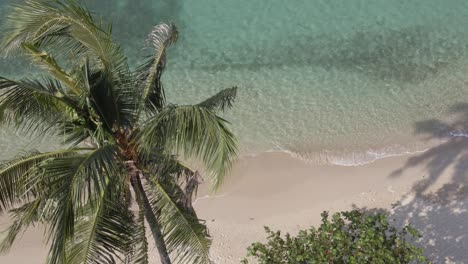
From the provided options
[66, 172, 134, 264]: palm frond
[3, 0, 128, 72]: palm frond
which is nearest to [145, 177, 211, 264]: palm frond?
[66, 172, 134, 264]: palm frond

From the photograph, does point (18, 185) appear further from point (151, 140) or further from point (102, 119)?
point (151, 140)

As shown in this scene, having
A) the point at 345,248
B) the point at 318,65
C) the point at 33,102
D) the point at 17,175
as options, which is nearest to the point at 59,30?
the point at 33,102

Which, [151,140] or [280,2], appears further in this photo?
[280,2]

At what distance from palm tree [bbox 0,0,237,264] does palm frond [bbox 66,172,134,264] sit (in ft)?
0.05

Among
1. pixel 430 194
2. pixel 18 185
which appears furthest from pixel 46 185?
pixel 430 194

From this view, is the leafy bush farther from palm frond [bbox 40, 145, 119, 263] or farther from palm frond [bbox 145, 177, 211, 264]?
palm frond [bbox 40, 145, 119, 263]

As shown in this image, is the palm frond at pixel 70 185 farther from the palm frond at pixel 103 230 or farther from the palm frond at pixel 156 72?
the palm frond at pixel 156 72

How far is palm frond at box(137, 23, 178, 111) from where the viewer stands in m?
8.50

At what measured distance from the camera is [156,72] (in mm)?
8641

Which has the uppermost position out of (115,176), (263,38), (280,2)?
(280,2)

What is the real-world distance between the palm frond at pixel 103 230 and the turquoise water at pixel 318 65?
7243 millimetres

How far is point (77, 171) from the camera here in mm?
6188

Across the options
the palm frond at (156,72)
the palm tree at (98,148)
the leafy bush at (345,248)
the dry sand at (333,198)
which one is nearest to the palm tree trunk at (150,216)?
the palm tree at (98,148)

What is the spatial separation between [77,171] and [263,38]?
13.0 metres
